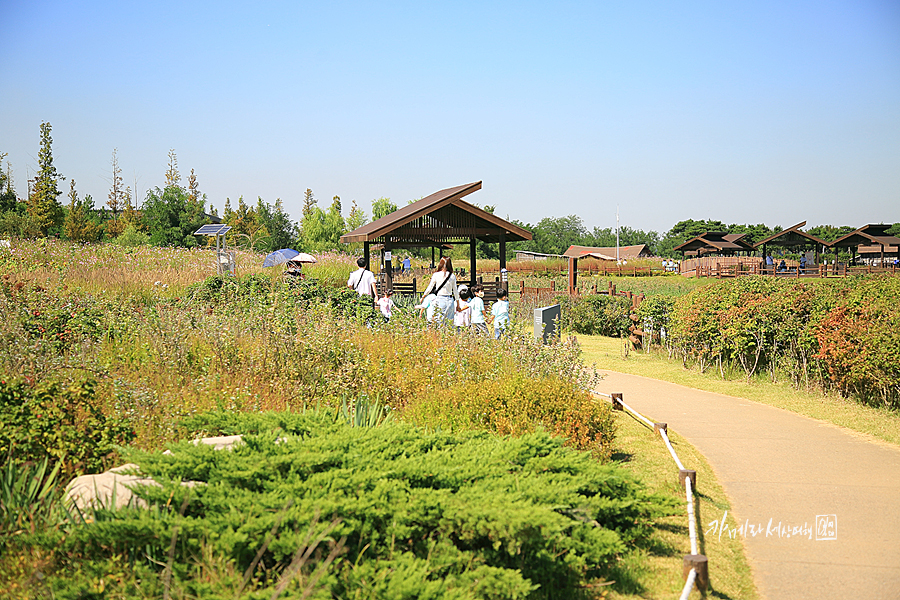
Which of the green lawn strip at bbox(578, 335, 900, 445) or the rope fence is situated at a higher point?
the rope fence

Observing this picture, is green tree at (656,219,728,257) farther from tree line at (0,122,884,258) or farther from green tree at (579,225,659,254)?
tree line at (0,122,884,258)

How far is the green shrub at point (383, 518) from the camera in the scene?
8.51ft

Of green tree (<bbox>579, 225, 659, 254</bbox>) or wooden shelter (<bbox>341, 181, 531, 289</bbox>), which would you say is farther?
green tree (<bbox>579, 225, 659, 254</bbox>)

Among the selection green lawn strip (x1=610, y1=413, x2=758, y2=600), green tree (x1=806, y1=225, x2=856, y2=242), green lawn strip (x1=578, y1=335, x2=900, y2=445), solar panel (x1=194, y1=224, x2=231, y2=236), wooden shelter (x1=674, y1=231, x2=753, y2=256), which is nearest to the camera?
green lawn strip (x1=610, y1=413, x2=758, y2=600)

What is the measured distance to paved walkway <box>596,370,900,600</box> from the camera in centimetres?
363

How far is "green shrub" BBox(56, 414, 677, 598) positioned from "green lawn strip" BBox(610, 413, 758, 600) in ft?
0.81

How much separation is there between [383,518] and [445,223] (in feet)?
Result: 51.2

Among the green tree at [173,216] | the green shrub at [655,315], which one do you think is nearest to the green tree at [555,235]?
the green tree at [173,216]

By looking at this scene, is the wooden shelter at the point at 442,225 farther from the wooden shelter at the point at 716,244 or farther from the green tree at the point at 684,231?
the green tree at the point at 684,231

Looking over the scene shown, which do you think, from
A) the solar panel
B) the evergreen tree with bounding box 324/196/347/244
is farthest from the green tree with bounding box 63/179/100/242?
the solar panel

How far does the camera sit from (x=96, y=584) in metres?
2.46

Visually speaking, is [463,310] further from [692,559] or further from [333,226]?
[333,226]

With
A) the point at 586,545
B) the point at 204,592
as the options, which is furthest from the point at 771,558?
the point at 204,592

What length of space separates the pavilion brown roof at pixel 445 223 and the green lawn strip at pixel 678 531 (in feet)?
35.4
